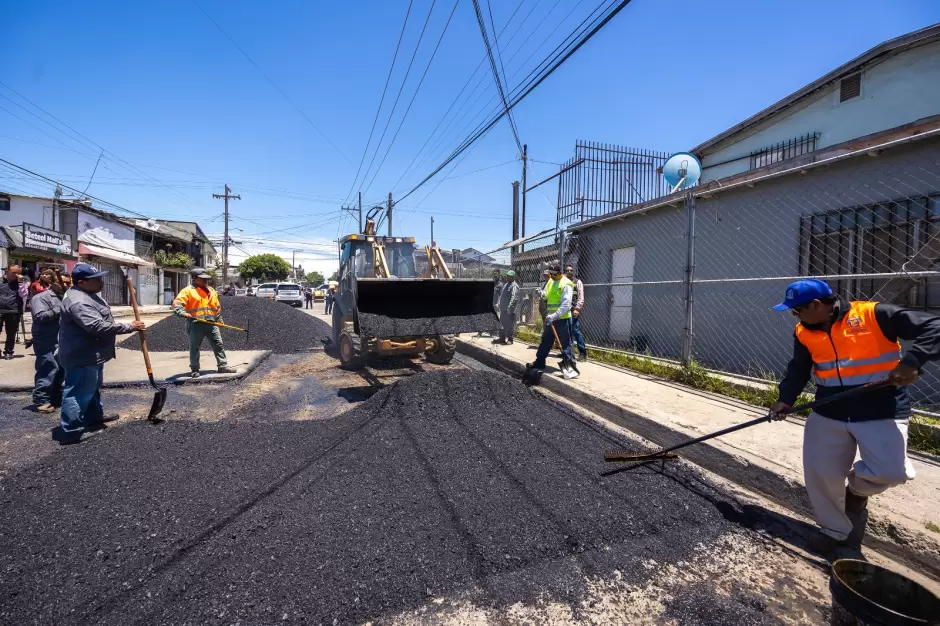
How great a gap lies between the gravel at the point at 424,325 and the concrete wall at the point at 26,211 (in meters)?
26.8

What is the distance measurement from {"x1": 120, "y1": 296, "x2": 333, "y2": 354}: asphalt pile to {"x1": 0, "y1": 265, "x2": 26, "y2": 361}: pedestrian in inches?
75.1

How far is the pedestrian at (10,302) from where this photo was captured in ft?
27.3

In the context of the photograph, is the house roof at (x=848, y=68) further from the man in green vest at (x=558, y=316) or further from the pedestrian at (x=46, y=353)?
the pedestrian at (x=46, y=353)

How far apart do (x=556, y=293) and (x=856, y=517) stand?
4.35 m

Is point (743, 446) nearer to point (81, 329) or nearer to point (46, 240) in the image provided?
point (81, 329)

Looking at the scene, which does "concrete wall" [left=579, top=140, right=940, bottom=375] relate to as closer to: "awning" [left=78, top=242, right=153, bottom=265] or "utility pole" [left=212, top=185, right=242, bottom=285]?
"awning" [left=78, top=242, right=153, bottom=265]

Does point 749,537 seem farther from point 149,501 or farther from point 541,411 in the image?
point 149,501

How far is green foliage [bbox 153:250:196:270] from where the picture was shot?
32.3m

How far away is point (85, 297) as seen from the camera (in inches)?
170

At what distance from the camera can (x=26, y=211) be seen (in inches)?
920

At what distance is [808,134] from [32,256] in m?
26.9

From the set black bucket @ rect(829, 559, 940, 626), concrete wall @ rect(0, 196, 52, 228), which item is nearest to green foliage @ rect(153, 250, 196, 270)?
concrete wall @ rect(0, 196, 52, 228)

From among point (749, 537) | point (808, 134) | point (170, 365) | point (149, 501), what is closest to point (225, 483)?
point (149, 501)

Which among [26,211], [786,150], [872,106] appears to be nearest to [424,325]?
[872,106]
